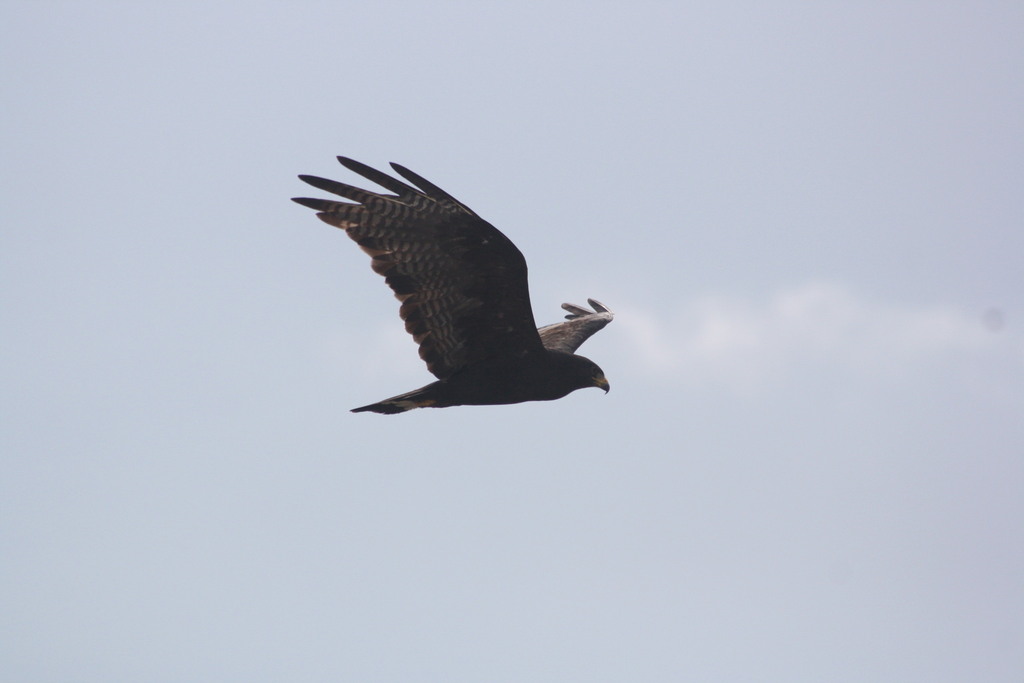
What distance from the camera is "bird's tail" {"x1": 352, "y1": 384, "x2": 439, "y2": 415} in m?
11.0

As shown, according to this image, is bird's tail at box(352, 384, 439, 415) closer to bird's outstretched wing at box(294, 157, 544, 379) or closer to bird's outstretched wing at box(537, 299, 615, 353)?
bird's outstretched wing at box(294, 157, 544, 379)

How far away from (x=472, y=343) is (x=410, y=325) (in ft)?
1.99

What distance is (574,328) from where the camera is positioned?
14633 mm

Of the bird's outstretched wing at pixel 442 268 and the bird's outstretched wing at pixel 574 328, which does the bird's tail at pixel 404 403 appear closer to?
the bird's outstretched wing at pixel 442 268

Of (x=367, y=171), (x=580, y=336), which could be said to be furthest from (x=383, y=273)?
(x=580, y=336)

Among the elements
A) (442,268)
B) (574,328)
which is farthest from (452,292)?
(574,328)

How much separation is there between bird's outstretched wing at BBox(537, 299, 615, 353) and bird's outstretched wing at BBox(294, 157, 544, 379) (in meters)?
2.29

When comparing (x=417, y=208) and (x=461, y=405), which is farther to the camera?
(x=461, y=405)

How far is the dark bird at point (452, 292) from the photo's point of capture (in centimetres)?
1059

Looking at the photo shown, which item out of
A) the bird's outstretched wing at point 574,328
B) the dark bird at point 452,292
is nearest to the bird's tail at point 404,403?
the dark bird at point 452,292

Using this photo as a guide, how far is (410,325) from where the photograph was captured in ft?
36.6

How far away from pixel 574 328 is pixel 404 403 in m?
3.97

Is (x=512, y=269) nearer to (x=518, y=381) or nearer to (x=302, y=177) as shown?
(x=518, y=381)

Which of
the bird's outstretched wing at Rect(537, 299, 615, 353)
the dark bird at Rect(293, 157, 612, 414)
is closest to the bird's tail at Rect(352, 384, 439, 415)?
the dark bird at Rect(293, 157, 612, 414)
